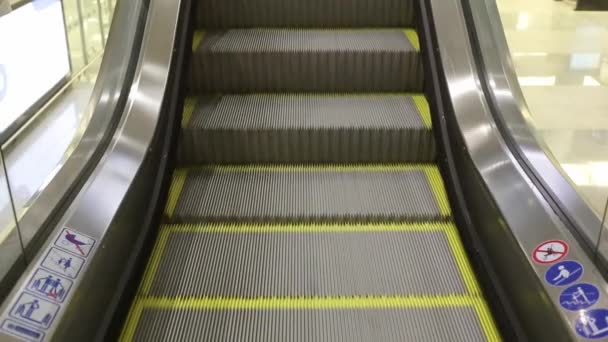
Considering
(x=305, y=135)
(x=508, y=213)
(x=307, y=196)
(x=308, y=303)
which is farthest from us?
(x=305, y=135)

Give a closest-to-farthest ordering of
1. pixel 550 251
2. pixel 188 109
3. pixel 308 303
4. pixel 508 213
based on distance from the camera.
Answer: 1. pixel 550 251
2. pixel 508 213
3. pixel 308 303
4. pixel 188 109

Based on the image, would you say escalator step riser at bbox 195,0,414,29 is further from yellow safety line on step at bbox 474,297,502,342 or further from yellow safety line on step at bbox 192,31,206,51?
yellow safety line on step at bbox 474,297,502,342

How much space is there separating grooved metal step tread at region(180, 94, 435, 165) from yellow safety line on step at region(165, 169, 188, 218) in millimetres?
105

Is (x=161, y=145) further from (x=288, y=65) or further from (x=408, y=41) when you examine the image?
(x=408, y=41)

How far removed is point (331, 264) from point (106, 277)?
95 cm

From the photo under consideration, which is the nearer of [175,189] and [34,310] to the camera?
[34,310]

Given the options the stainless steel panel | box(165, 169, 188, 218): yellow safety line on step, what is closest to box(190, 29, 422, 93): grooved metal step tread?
box(165, 169, 188, 218): yellow safety line on step

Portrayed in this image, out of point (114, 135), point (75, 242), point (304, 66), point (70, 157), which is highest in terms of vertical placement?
point (304, 66)

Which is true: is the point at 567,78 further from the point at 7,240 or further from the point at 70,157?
the point at 7,240

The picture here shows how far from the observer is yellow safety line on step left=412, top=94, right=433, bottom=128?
3614 mm

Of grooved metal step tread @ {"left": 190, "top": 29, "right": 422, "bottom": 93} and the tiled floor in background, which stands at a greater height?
the tiled floor in background

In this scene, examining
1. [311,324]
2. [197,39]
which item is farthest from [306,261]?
[197,39]

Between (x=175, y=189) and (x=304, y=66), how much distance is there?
43.4 inches

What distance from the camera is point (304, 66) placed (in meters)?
3.95
